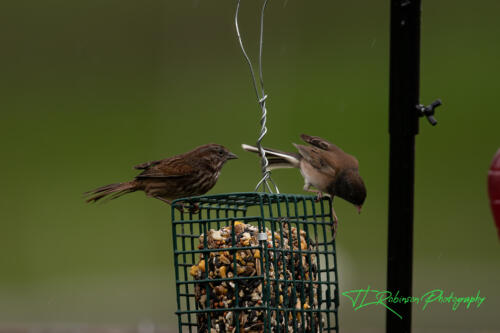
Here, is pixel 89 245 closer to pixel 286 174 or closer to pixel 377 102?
pixel 286 174

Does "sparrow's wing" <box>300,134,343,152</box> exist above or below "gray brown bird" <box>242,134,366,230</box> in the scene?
above

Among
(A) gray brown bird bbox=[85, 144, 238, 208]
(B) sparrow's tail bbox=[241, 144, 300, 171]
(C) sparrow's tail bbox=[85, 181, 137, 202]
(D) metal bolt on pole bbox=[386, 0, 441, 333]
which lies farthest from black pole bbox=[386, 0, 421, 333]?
(C) sparrow's tail bbox=[85, 181, 137, 202]

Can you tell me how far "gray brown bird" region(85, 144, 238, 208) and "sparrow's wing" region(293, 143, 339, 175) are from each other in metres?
0.42

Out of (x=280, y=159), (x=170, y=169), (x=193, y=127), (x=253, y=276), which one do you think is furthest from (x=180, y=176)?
(x=193, y=127)

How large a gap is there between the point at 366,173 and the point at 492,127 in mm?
1588

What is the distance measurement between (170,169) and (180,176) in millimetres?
69

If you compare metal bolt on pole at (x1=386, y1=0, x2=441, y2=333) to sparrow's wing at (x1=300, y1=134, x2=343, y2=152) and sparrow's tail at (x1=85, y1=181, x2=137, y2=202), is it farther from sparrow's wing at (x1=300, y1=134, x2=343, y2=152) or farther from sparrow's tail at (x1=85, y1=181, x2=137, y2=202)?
sparrow's tail at (x1=85, y1=181, x2=137, y2=202)

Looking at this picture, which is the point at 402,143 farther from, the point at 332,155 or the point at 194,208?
the point at 332,155

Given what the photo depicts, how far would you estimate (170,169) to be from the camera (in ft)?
14.3

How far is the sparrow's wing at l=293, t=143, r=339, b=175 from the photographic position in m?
4.21

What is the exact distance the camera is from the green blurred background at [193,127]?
895 cm

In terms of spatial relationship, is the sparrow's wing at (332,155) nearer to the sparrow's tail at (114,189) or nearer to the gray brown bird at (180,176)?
the gray brown bird at (180,176)

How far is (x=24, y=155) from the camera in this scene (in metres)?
10.4

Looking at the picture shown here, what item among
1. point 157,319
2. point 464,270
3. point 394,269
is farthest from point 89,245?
point 394,269
